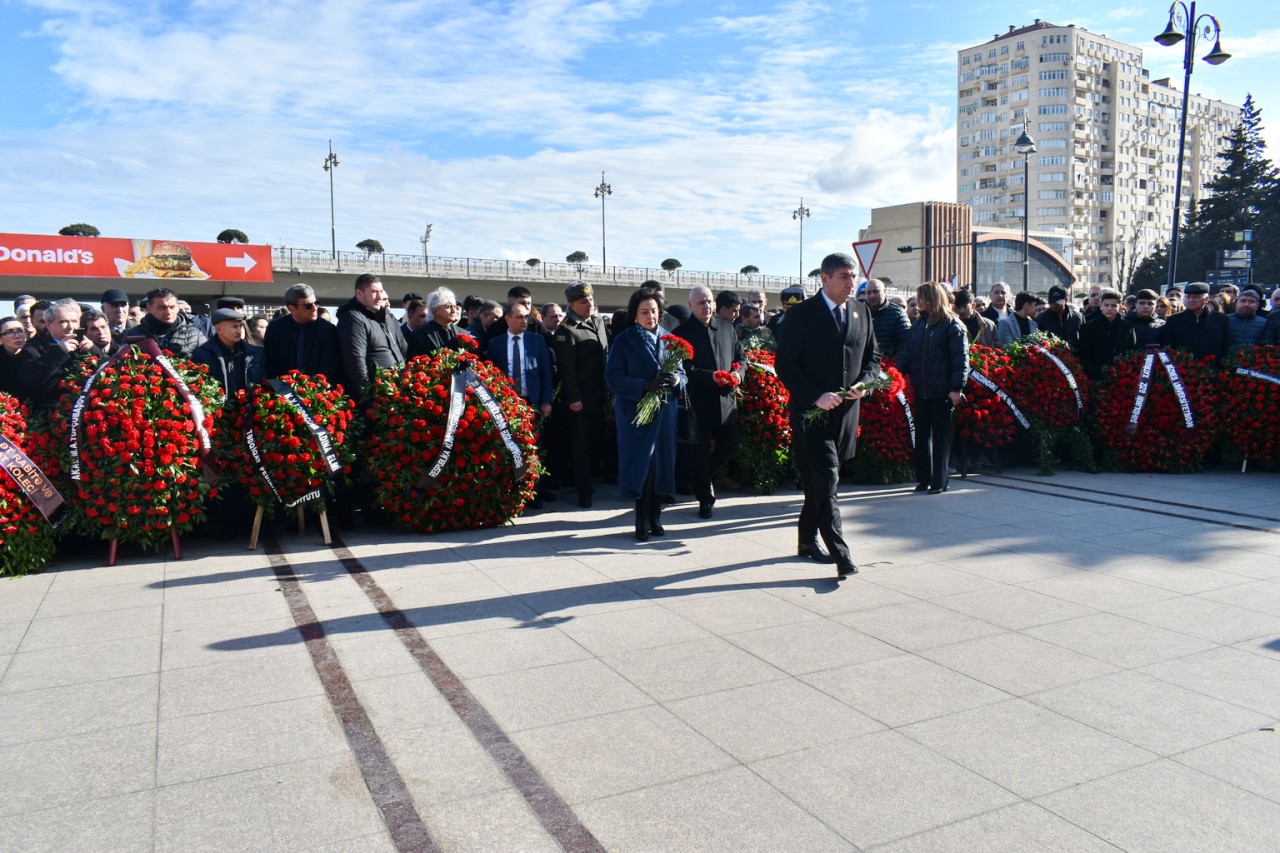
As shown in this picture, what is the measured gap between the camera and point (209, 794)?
11.5ft

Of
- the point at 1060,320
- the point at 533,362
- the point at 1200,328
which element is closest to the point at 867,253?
the point at 1060,320

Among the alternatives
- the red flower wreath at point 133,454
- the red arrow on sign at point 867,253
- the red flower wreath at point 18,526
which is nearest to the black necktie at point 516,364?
the red flower wreath at point 133,454

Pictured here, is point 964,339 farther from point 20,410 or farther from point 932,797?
point 20,410

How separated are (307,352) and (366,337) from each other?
1.70ft

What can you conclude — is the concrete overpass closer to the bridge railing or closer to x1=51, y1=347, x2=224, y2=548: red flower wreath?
the bridge railing

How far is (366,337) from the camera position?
8172 millimetres

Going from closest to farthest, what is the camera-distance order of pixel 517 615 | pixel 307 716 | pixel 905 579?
pixel 307 716
pixel 517 615
pixel 905 579

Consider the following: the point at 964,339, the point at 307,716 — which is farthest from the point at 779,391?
the point at 307,716

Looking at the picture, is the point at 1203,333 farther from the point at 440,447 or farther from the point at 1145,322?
the point at 440,447

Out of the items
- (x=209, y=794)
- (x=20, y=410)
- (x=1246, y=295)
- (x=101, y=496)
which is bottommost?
(x=209, y=794)

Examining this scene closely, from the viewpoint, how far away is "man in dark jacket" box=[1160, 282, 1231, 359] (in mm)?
11211

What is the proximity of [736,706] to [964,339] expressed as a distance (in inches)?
256

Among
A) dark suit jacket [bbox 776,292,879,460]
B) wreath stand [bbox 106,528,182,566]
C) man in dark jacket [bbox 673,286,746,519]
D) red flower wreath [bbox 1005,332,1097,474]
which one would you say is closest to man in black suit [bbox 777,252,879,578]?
dark suit jacket [bbox 776,292,879,460]

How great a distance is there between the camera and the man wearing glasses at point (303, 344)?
26.8ft
